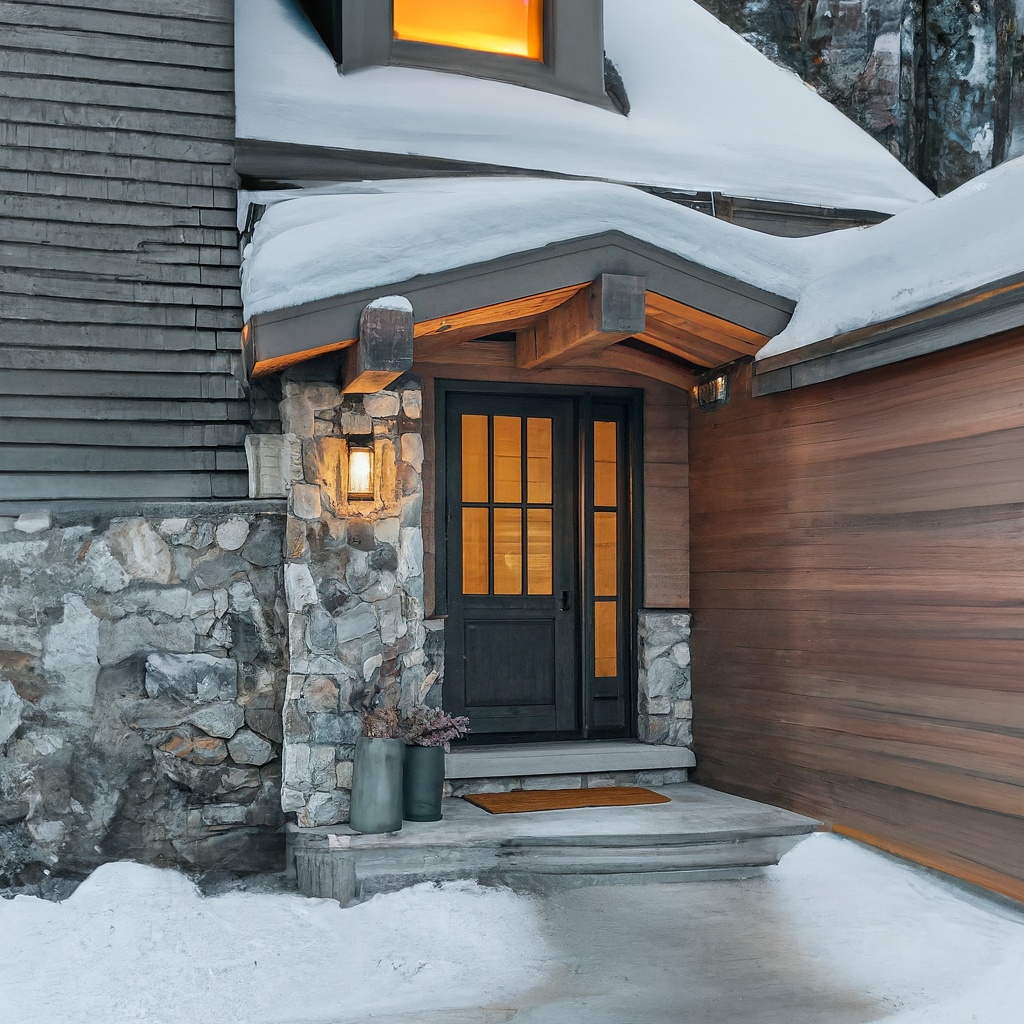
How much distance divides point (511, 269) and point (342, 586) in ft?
5.27

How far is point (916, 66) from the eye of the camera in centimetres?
1396

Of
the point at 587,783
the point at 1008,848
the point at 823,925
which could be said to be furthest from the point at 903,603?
the point at 587,783

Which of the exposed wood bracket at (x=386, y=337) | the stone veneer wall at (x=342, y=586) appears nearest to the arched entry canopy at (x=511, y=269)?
the exposed wood bracket at (x=386, y=337)

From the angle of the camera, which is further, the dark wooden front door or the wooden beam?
the dark wooden front door

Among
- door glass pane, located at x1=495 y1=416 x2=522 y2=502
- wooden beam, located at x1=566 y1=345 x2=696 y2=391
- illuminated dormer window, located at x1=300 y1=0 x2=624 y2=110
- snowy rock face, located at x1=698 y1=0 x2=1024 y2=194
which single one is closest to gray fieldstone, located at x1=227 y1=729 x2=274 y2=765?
door glass pane, located at x1=495 y1=416 x2=522 y2=502

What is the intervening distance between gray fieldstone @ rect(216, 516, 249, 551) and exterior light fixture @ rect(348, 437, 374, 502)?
1.83ft

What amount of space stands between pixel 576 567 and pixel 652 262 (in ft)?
6.76

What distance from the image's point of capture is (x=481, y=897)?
446 centimetres

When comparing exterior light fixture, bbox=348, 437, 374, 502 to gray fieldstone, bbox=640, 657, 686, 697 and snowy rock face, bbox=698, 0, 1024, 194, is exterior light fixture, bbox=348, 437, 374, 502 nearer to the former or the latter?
gray fieldstone, bbox=640, 657, 686, 697

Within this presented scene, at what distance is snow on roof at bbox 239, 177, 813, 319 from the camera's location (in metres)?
4.55

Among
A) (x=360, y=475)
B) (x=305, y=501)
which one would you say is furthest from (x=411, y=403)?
(x=305, y=501)

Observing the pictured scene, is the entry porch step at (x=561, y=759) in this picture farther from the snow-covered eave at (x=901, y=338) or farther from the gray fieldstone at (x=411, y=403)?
the snow-covered eave at (x=901, y=338)

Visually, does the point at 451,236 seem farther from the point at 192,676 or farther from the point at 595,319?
the point at 192,676

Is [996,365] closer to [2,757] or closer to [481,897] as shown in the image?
[481,897]
